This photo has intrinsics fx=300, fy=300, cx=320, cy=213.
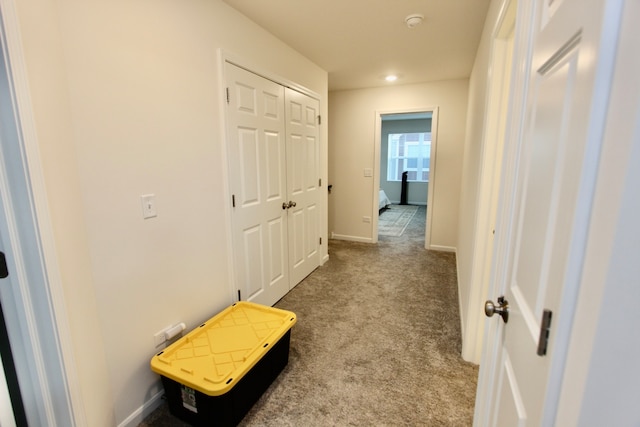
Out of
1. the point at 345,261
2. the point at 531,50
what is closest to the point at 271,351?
the point at 531,50

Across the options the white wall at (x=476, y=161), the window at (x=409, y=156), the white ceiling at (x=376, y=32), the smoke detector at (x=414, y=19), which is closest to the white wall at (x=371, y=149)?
the white ceiling at (x=376, y=32)

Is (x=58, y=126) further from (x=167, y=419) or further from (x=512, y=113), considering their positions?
(x=512, y=113)

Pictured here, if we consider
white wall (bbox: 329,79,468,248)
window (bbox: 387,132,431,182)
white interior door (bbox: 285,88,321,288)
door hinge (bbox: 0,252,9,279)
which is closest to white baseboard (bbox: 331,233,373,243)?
white wall (bbox: 329,79,468,248)

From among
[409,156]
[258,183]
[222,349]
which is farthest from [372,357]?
[409,156]

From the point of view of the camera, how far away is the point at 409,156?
8.16 m

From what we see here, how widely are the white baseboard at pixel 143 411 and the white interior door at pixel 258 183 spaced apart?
82 cm

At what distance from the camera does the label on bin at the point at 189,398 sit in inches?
56.2

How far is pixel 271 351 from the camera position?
1.71 meters

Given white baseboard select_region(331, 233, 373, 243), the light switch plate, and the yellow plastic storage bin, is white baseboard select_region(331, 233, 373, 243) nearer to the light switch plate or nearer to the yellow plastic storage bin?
the yellow plastic storage bin

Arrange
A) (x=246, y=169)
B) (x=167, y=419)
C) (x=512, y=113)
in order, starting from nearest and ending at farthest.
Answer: (x=512, y=113)
(x=167, y=419)
(x=246, y=169)

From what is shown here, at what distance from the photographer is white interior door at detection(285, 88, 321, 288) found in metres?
2.86

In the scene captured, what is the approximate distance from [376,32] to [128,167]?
208 cm

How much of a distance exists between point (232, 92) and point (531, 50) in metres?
1.74

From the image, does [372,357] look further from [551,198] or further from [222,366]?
[551,198]
